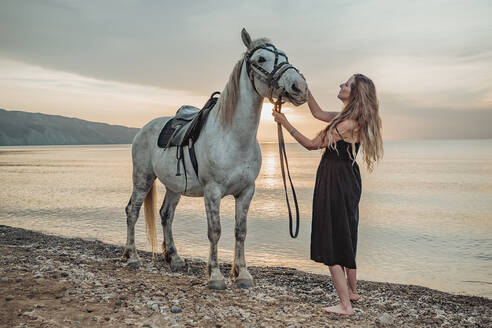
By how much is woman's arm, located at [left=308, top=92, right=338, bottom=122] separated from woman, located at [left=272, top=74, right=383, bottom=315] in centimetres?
45

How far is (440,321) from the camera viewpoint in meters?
4.14

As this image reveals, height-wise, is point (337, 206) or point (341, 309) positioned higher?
Answer: point (337, 206)

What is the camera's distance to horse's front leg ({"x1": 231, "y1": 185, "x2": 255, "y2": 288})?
4914 millimetres

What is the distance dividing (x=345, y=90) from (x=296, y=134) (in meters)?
0.72

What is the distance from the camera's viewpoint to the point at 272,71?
4.20 metres

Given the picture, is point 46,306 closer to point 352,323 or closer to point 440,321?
point 352,323

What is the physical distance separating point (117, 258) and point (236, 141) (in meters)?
3.56

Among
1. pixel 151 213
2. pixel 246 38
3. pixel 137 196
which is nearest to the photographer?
pixel 246 38

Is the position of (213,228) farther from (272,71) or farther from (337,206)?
(272,71)

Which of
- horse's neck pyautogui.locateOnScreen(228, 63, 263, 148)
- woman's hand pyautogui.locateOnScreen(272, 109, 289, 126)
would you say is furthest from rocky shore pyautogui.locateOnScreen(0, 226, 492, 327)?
woman's hand pyautogui.locateOnScreen(272, 109, 289, 126)

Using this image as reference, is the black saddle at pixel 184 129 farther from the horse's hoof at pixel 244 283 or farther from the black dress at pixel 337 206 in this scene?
the black dress at pixel 337 206

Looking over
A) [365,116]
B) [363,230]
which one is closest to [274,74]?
[365,116]

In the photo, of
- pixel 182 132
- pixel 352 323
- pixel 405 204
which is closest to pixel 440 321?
pixel 352 323

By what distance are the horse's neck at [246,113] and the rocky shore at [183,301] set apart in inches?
78.8
